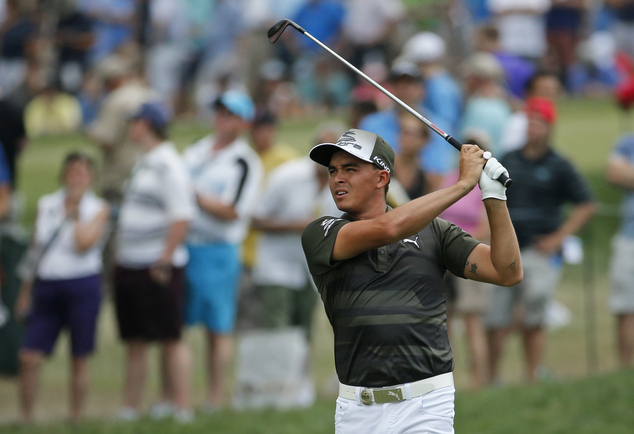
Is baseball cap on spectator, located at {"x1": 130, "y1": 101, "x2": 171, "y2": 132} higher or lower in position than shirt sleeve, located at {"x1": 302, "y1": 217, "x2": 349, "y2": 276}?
higher

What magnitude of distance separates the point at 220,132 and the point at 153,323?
5.57ft

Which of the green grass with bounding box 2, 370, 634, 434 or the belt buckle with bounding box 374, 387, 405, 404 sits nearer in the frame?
the belt buckle with bounding box 374, 387, 405, 404

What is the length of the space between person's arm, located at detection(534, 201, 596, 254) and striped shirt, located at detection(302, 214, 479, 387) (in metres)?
4.06

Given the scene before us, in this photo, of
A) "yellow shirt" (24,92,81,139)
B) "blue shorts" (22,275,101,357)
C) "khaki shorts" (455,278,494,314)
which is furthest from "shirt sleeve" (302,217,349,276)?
"yellow shirt" (24,92,81,139)

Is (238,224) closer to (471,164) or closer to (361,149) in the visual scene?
(361,149)

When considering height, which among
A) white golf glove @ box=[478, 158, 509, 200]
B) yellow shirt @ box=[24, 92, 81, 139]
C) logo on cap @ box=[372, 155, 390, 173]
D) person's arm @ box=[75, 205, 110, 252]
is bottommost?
white golf glove @ box=[478, 158, 509, 200]

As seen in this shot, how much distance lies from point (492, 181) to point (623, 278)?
489 cm

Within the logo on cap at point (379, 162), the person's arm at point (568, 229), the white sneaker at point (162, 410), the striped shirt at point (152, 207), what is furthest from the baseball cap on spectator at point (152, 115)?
the logo on cap at point (379, 162)

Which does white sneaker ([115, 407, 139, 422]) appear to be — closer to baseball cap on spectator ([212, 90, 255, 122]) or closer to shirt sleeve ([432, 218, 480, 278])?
baseball cap on spectator ([212, 90, 255, 122])

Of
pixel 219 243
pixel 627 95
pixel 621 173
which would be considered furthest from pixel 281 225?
pixel 627 95

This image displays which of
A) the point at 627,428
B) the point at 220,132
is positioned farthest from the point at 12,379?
the point at 627,428

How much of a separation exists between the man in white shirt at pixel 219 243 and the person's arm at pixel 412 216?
12.6ft

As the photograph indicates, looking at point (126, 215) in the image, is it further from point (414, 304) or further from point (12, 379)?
point (414, 304)

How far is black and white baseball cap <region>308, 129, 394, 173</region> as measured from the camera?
14.5ft
